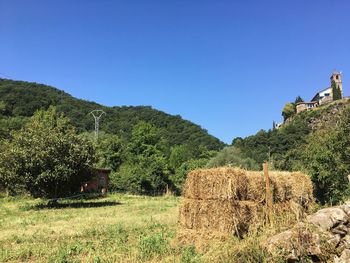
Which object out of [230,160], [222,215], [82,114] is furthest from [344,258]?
[82,114]

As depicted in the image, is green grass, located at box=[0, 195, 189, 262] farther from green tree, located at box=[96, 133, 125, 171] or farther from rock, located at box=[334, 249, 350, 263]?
green tree, located at box=[96, 133, 125, 171]

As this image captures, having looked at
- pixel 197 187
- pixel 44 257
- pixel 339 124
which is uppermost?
pixel 339 124

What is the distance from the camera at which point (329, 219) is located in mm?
8508

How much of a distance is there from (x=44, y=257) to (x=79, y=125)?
7056 cm

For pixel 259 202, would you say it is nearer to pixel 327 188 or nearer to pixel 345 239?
pixel 345 239

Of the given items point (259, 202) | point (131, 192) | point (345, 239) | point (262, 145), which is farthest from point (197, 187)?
point (262, 145)

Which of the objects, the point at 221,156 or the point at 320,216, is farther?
the point at 221,156

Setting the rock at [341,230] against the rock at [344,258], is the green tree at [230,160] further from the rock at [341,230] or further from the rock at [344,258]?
the rock at [344,258]

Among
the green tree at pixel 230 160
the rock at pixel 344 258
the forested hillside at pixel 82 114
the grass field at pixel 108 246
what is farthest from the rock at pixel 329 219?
the forested hillside at pixel 82 114

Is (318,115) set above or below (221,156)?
above

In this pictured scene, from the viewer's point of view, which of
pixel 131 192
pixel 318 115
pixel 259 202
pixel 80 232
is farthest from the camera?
pixel 318 115

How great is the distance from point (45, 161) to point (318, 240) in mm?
20453

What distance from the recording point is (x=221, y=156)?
59406mm

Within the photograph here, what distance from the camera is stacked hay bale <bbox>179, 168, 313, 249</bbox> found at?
10.4 m
